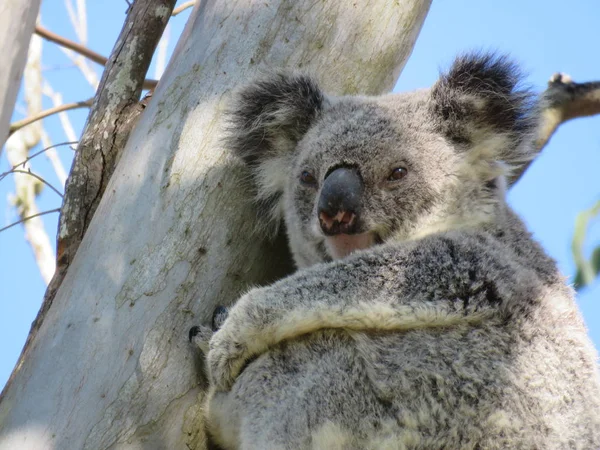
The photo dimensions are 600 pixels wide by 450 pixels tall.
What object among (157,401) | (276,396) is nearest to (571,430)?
(276,396)

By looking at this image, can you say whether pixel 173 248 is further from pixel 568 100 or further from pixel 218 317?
pixel 568 100

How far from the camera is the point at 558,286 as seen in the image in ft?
11.1

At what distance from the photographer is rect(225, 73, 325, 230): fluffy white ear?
3.65 meters

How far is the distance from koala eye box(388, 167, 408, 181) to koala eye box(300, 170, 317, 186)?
0.37 meters

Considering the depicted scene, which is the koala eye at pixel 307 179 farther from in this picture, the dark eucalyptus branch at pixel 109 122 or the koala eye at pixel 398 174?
the dark eucalyptus branch at pixel 109 122

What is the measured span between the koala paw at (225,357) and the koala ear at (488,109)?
1.40 m

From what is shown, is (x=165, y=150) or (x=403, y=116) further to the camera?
(x=403, y=116)

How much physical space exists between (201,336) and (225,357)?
0.50 ft

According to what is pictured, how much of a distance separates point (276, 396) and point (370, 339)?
41 cm

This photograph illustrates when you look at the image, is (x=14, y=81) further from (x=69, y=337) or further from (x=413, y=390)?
(x=413, y=390)

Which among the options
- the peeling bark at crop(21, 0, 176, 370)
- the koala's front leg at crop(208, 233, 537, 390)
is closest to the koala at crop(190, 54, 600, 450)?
the koala's front leg at crop(208, 233, 537, 390)

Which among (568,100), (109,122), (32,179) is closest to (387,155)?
(109,122)

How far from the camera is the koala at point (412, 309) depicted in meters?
2.96

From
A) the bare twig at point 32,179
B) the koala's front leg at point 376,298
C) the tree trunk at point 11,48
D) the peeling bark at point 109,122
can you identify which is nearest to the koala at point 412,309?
the koala's front leg at point 376,298
